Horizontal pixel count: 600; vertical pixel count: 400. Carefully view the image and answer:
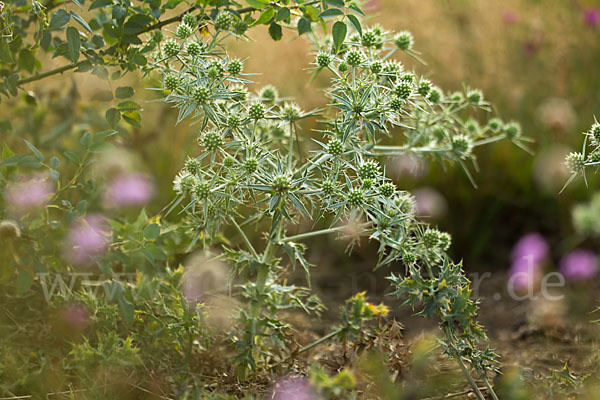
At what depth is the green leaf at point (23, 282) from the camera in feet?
5.41

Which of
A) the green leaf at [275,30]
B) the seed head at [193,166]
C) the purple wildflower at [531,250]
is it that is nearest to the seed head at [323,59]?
the green leaf at [275,30]

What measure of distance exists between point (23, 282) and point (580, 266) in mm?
2235

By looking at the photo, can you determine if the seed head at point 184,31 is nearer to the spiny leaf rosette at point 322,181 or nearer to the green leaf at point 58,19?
the spiny leaf rosette at point 322,181

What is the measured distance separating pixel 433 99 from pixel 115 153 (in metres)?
1.47

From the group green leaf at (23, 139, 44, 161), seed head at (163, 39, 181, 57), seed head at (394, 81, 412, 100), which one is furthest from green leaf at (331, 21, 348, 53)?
green leaf at (23, 139, 44, 161)

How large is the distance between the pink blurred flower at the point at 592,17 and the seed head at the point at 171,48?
10.1 ft

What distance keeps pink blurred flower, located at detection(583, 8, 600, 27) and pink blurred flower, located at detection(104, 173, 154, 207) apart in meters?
2.94

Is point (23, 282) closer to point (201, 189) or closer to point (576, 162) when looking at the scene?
point (201, 189)

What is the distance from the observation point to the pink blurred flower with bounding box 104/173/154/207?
230cm

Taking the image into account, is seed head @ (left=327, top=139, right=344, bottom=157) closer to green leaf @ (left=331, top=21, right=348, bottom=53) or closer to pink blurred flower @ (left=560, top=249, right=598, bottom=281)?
green leaf @ (left=331, top=21, right=348, bottom=53)

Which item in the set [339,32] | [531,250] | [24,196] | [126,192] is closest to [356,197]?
[339,32]

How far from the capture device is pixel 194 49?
1589 millimetres

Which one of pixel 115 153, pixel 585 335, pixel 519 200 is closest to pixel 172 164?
pixel 115 153

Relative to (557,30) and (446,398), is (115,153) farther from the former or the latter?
(557,30)
